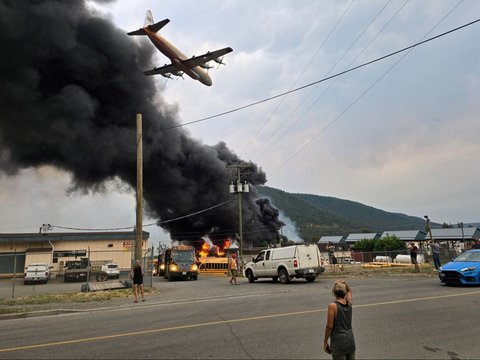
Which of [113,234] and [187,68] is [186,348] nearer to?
[187,68]

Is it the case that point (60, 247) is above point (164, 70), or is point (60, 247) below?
below

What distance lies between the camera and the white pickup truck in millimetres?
17200

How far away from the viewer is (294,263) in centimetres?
1725

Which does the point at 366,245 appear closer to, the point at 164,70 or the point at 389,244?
the point at 389,244

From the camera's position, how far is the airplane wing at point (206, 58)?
33062 millimetres

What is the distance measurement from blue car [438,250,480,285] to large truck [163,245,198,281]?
15807mm

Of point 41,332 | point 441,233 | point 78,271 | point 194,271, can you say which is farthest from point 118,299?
point 441,233

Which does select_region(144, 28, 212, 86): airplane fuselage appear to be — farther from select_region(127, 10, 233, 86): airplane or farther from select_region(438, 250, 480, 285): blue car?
select_region(438, 250, 480, 285): blue car

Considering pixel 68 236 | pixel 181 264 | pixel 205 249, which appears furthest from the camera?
pixel 205 249

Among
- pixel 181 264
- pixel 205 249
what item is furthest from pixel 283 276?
pixel 205 249

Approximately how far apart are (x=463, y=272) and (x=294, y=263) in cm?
715

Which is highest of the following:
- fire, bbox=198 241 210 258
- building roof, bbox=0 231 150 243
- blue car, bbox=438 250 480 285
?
building roof, bbox=0 231 150 243

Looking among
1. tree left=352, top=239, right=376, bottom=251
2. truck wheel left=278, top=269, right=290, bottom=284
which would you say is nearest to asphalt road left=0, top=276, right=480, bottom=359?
truck wheel left=278, top=269, right=290, bottom=284

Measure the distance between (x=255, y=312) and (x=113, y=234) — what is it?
37169 mm
